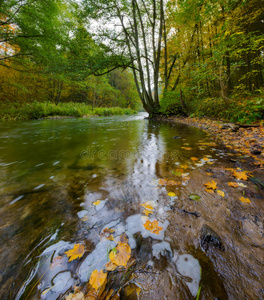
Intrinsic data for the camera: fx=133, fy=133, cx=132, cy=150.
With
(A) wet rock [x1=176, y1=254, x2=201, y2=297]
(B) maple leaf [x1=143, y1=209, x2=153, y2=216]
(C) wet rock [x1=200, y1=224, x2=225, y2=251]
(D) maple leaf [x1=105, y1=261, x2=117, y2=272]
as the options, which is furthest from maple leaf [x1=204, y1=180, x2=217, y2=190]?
(D) maple leaf [x1=105, y1=261, x2=117, y2=272]

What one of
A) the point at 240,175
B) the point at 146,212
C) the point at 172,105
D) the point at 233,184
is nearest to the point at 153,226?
the point at 146,212

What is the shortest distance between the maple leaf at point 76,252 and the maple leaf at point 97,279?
0.51ft

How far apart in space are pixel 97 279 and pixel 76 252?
0.76ft

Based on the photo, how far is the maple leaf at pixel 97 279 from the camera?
667 mm

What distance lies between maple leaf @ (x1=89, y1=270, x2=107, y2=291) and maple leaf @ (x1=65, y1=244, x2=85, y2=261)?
155mm

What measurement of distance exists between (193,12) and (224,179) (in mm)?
11057

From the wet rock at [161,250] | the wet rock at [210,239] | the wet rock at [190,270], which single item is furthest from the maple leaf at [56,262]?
the wet rock at [210,239]

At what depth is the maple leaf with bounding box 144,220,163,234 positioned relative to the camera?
987 millimetres

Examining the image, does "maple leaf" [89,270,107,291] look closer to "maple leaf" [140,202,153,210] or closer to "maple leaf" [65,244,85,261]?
"maple leaf" [65,244,85,261]

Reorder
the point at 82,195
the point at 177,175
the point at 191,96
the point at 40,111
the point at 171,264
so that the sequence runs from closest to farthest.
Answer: the point at 171,264 → the point at 82,195 → the point at 177,175 → the point at 191,96 → the point at 40,111

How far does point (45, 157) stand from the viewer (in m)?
2.64

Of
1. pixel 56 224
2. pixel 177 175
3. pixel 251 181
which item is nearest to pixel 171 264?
pixel 56 224

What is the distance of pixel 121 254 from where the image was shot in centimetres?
82

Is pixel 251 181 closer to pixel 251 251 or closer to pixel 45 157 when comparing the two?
pixel 251 251
